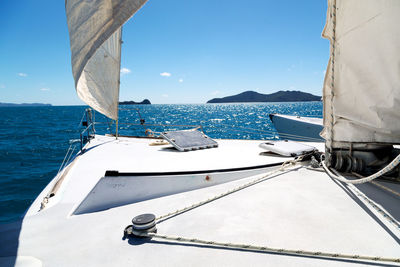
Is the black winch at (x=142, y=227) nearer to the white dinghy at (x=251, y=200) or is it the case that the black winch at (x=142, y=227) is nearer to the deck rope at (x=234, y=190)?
the white dinghy at (x=251, y=200)

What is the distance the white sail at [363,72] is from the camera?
240 centimetres

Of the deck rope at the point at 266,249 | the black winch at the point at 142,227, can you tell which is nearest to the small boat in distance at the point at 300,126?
the deck rope at the point at 266,249

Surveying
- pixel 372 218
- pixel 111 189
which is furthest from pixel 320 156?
pixel 111 189

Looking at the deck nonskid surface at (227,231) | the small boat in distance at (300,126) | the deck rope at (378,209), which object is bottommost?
the deck nonskid surface at (227,231)

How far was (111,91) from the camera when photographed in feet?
23.1

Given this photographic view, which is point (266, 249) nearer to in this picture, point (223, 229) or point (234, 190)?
point (223, 229)

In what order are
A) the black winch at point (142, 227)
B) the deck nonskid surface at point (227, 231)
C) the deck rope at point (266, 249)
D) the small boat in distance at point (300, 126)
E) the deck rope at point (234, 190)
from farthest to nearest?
the small boat in distance at point (300, 126) < the deck rope at point (234, 190) < the black winch at point (142, 227) < the deck nonskid surface at point (227, 231) < the deck rope at point (266, 249)

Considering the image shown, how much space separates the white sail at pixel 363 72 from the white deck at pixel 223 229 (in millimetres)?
744

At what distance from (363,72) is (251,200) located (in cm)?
192

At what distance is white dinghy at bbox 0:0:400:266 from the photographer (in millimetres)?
1706

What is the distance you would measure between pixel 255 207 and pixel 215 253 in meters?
0.85

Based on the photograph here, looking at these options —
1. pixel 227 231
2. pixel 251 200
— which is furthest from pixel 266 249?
pixel 251 200

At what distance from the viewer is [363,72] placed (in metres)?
2.66

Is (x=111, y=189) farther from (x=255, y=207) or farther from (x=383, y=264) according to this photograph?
(x=383, y=264)
